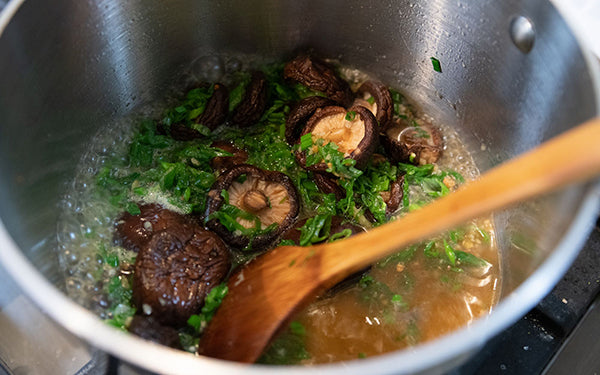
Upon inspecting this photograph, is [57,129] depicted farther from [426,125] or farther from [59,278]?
[426,125]

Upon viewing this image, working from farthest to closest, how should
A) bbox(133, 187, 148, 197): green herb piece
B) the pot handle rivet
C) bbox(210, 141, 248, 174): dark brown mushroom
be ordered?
bbox(210, 141, 248, 174): dark brown mushroom → bbox(133, 187, 148, 197): green herb piece → the pot handle rivet

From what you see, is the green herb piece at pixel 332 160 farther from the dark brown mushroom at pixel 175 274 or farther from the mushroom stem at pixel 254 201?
the dark brown mushroom at pixel 175 274

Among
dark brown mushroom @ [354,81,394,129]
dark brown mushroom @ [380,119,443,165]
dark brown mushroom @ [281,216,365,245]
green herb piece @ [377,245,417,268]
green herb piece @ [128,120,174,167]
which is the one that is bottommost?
green herb piece @ [377,245,417,268]

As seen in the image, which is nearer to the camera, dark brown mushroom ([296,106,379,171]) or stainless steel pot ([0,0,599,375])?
stainless steel pot ([0,0,599,375])

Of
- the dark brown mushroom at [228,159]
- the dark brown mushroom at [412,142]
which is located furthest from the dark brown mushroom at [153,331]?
the dark brown mushroom at [412,142]

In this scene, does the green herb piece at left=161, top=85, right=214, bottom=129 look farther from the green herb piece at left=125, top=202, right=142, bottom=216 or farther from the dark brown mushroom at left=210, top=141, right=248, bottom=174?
the green herb piece at left=125, top=202, right=142, bottom=216

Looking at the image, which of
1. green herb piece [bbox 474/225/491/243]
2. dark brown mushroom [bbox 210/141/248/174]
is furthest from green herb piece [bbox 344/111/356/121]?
green herb piece [bbox 474/225/491/243]
